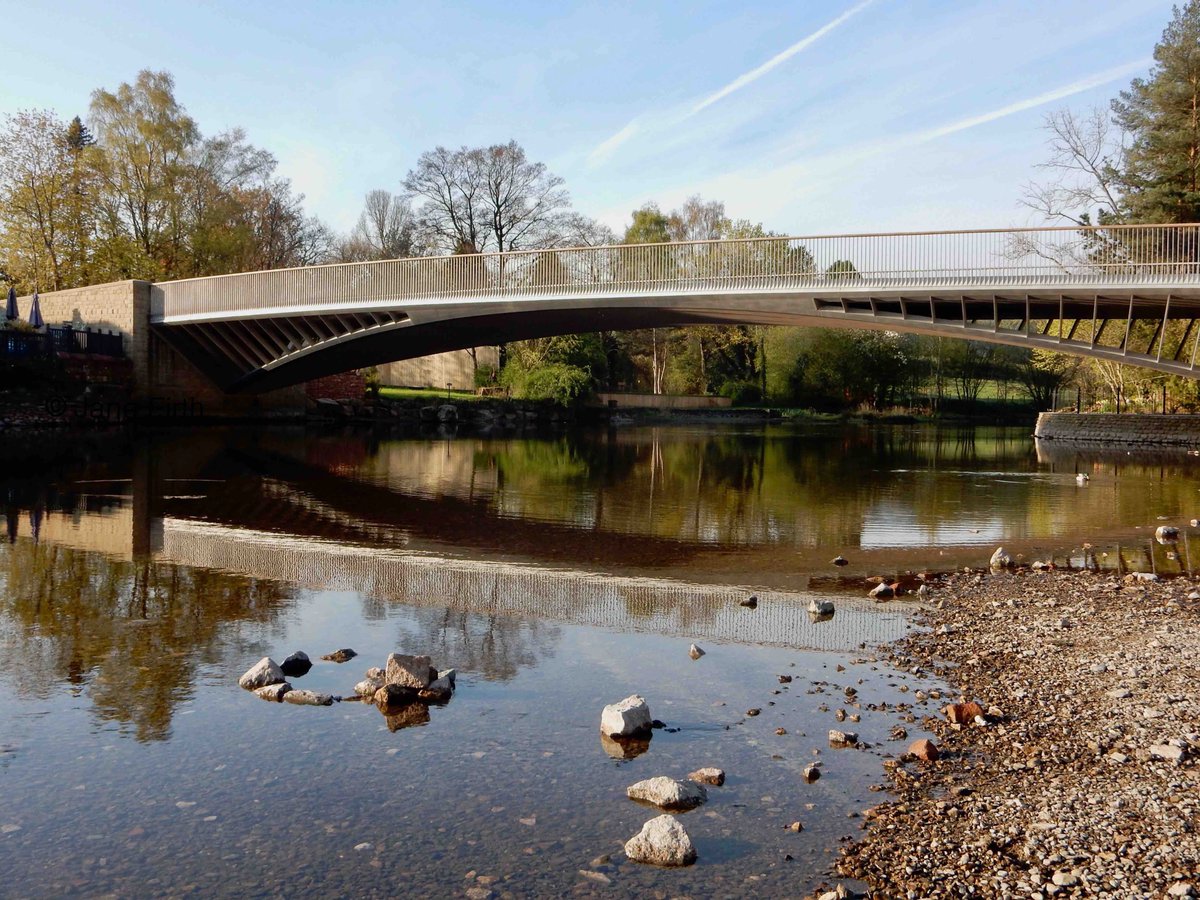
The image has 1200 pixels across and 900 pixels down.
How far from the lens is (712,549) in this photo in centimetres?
1385

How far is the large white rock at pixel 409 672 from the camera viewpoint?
6.65 metres

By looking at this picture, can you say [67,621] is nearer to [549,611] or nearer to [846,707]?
[549,611]

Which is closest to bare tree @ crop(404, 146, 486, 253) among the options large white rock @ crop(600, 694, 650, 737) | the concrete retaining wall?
the concrete retaining wall

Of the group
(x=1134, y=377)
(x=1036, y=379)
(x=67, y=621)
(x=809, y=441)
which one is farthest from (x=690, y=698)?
(x=1036, y=379)

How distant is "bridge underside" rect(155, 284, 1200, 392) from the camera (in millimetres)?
25422

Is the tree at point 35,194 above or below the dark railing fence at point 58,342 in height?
above

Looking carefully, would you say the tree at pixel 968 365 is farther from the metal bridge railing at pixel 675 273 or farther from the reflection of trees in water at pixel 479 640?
the reflection of trees in water at pixel 479 640

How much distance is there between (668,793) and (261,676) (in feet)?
10.6

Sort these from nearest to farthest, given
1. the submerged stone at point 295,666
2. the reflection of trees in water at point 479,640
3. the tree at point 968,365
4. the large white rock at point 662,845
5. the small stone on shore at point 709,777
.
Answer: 1. the large white rock at point 662,845
2. the small stone on shore at point 709,777
3. the submerged stone at point 295,666
4. the reflection of trees in water at point 479,640
5. the tree at point 968,365

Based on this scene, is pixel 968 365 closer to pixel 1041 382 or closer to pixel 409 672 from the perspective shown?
pixel 1041 382

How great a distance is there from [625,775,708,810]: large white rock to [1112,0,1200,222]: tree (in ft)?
125

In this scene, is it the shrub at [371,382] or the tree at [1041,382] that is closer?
the shrub at [371,382]

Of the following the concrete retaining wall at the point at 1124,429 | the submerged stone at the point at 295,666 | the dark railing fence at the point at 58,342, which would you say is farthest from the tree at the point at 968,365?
the submerged stone at the point at 295,666

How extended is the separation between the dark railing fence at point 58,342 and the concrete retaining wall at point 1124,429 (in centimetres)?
4296
